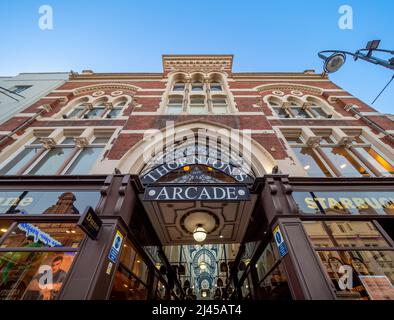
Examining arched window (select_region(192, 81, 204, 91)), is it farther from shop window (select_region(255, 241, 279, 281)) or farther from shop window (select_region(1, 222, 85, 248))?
shop window (select_region(1, 222, 85, 248))

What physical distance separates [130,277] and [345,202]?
6.68 metres

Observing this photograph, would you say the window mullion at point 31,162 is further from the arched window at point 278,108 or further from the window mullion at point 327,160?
the window mullion at point 327,160

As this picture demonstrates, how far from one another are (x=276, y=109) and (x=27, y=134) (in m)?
12.7

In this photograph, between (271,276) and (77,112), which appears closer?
(271,276)

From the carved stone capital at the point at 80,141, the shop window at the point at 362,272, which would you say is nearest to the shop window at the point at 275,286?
the shop window at the point at 362,272

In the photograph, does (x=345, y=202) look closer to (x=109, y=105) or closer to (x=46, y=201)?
(x=46, y=201)

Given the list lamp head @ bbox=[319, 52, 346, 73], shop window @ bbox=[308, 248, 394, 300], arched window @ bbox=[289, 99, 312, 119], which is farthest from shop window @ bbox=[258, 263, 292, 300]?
arched window @ bbox=[289, 99, 312, 119]

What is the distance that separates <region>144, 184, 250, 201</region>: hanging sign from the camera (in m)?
5.45

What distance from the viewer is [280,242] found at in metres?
4.74

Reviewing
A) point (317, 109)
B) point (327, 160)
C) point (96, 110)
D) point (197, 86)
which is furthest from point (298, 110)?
point (96, 110)

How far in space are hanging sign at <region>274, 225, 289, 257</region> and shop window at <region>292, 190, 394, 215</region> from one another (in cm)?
96

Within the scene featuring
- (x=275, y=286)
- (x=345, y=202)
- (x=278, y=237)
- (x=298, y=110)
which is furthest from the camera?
(x=298, y=110)
